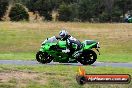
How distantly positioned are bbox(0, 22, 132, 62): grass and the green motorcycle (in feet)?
45.1

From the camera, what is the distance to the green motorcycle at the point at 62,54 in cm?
2122

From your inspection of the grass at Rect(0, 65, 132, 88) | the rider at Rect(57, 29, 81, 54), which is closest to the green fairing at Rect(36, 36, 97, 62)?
the rider at Rect(57, 29, 81, 54)

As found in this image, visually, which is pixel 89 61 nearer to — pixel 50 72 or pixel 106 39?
pixel 50 72

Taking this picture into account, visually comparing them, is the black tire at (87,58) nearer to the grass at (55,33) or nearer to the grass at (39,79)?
the grass at (39,79)

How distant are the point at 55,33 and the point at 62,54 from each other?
2051 cm

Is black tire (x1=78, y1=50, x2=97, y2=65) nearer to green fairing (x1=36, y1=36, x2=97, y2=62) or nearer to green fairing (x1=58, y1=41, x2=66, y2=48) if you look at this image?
green fairing (x1=36, y1=36, x2=97, y2=62)

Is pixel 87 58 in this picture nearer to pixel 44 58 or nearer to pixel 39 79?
pixel 44 58

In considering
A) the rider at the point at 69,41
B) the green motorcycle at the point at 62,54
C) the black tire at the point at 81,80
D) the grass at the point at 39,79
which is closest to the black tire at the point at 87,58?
the green motorcycle at the point at 62,54

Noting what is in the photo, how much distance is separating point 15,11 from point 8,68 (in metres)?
35.9

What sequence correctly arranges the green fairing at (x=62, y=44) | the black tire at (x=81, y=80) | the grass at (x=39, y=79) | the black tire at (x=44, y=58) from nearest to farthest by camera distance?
the black tire at (x=81, y=80) < the grass at (x=39, y=79) < the green fairing at (x=62, y=44) < the black tire at (x=44, y=58)

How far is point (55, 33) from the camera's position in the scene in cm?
4209

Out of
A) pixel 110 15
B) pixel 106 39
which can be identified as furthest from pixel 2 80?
pixel 110 15

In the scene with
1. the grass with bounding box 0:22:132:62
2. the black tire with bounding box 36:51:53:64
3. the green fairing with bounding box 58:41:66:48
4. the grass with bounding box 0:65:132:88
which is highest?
the grass with bounding box 0:65:132:88

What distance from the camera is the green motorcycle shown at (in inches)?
835
